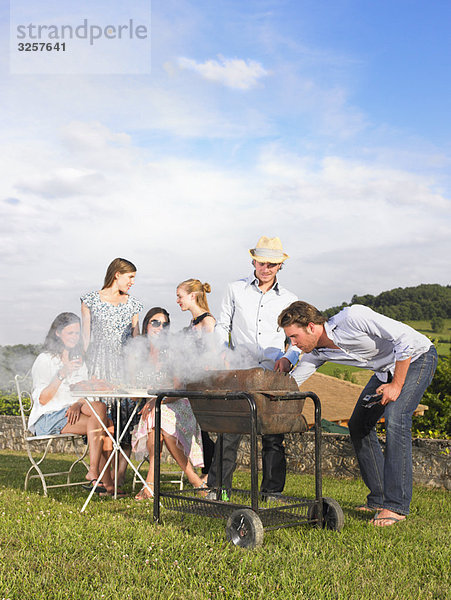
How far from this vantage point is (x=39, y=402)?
567cm

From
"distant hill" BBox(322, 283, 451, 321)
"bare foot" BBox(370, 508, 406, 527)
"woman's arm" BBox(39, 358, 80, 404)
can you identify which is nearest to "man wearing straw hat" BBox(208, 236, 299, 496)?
"bare foot" BBox(370, 508, 406, 527)

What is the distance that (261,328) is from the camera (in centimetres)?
520

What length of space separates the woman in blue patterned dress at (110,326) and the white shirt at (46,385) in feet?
1.04

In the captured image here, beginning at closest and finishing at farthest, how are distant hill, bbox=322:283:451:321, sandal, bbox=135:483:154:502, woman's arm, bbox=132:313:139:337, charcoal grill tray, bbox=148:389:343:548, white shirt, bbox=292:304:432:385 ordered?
charcoal grill tray, bbox=148:389:343:548 → white shirt, bbox=292:304:432:385 → sandal, bbox=135:483:154:502 → woman's arm, bbox=132:313:139:337 → distant hill, bbox=322:283:451:321

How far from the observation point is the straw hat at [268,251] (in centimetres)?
518

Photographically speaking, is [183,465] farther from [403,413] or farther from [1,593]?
[1,593]

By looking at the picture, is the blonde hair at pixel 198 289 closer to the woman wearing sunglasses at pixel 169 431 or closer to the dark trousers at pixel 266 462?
the woman wearing sunglasses at pixel 169 431

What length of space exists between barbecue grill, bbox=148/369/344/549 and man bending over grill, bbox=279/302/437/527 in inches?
16.5

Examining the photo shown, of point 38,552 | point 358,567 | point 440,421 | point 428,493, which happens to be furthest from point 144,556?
point 440,421

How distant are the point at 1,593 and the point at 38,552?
677 millimetres

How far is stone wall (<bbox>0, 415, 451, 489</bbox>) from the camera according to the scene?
20.6 feet

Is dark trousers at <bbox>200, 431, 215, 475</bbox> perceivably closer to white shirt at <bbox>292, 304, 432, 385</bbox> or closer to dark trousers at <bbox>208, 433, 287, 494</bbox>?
dark trousers at <bbox>208, 433, 287, 494</bbox>

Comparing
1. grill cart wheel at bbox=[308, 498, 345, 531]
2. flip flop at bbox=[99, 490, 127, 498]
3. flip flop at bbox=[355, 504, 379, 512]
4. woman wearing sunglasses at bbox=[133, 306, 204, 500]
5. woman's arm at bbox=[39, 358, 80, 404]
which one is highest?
woman's arm at bbox=[39, 358, 80, 404]

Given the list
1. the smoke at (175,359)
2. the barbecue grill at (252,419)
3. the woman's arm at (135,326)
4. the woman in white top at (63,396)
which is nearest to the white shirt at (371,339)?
the barbecue grill at (252,419)
